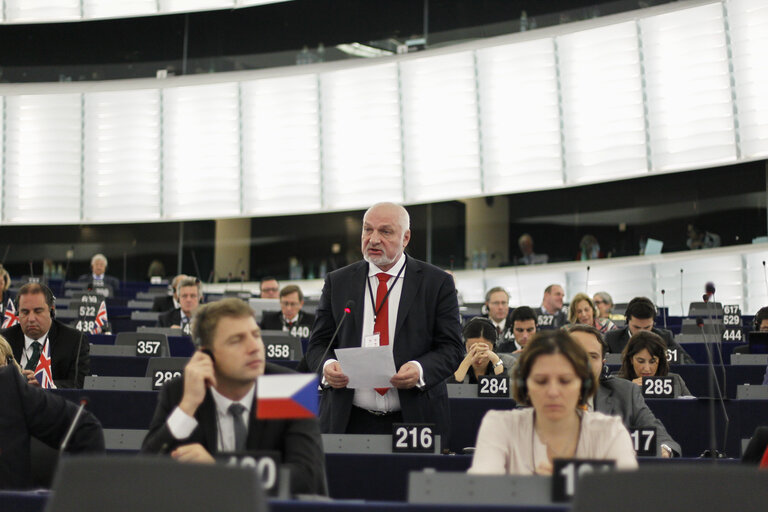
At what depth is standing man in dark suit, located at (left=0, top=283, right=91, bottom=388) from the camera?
19.9 ft

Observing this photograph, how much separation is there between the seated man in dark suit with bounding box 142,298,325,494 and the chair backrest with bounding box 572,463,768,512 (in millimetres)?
1184

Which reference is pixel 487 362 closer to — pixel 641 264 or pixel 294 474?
pixel 294 474

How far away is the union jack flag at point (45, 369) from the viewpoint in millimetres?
6059

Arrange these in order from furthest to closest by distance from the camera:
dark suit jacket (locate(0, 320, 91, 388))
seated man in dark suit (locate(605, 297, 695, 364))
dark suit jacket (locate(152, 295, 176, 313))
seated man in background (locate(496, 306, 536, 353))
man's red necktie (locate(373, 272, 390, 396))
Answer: dark suit jacket (locate(152, 295, 176, 313)), seated man in dark suit (locate(605, 297, 695, 364)), seated man in background (locate(496, 306, 536, 353)), dark suit jacket (locate(0, 320, 91, 388)), man's red necktie (locate(373, 272, 390, 396))

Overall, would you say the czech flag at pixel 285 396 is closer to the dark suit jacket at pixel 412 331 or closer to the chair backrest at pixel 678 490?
the chair backrest at pixel 678 490

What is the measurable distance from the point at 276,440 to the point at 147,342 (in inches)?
203

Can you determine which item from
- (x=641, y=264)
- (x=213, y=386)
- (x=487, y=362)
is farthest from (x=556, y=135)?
(x=213, y=386)

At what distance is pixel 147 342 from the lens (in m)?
7.98

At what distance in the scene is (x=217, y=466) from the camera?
197 centimetres

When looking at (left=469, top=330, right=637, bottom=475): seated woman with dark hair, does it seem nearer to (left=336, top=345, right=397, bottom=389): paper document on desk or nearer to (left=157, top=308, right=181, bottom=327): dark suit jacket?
(left=336, top=345, right=397, bottom=389): paper document on desk

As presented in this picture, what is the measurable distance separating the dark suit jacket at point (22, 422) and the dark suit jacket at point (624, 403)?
90.8 inches

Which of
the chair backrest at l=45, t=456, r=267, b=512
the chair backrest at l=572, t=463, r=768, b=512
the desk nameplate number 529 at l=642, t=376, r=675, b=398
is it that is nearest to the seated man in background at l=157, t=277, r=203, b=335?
the desk nameplate number 529 at l=642, t=376, r=675, b=398

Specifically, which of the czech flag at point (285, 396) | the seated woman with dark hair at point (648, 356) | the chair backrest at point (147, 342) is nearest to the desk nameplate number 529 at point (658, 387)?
the seated woman with dark hair at point (648, 356)

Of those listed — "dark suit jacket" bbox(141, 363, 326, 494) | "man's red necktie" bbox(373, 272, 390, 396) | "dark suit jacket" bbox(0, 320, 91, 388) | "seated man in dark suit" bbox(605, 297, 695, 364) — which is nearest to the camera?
"dark suit jacket" bbox(141, 363, 326, 494)
